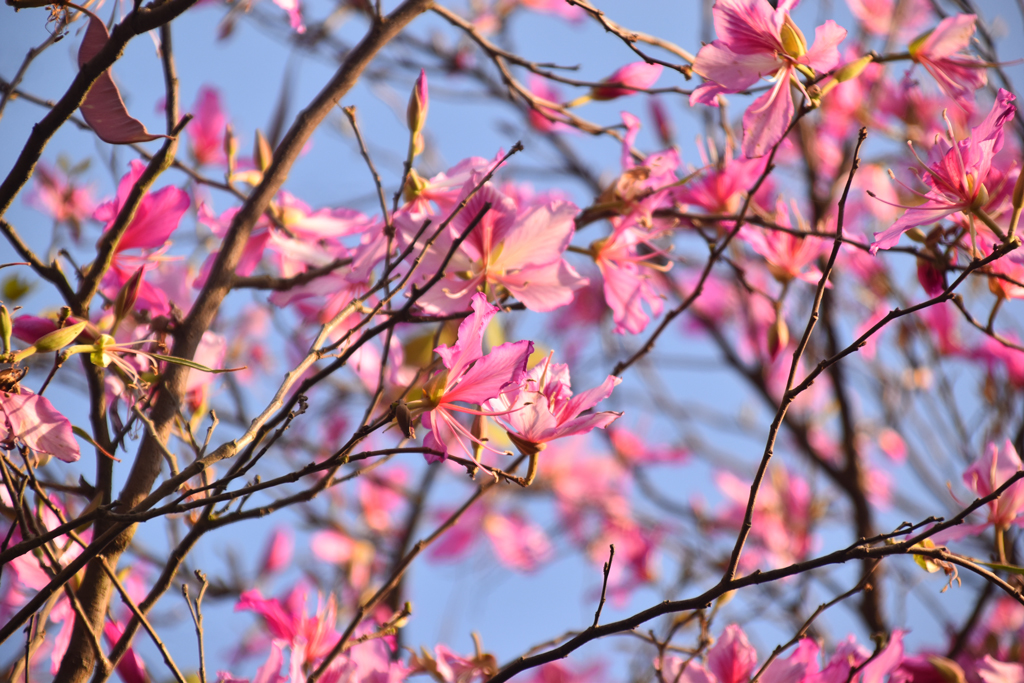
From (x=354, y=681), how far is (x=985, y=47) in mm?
1781

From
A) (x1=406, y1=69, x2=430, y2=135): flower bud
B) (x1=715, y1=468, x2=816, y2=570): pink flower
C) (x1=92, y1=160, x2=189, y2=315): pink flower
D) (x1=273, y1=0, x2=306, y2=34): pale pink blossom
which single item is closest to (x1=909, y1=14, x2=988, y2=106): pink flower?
(x1=406, y1=69, x2=430, y2=135): flower bud

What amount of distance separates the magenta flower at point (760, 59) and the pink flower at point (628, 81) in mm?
243

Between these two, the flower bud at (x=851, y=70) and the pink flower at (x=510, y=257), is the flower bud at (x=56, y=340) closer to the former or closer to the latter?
the pink flower at (x=510, y=257)

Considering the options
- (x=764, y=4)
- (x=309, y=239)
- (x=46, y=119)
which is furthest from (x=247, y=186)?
(x=764, y=4)

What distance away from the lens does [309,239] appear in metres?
1.31

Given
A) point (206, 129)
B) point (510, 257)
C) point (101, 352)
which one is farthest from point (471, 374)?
point (206, 129)

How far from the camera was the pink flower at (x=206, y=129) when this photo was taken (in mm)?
2115

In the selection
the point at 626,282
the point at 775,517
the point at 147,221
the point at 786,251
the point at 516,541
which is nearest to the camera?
the point at 147,221

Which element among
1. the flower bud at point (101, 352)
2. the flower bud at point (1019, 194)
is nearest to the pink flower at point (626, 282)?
the flower bud at point (1019, 194)

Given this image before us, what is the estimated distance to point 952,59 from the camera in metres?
1.30

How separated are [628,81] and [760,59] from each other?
33 centimetres

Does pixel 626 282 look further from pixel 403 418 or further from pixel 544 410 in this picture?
pixel 403 418

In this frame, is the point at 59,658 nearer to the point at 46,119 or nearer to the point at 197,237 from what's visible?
the point at 46,119

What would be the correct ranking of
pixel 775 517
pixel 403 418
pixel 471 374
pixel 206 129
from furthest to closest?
pixel 775 517
pixel 206 129
pixel 471 374
pixel 403 418
